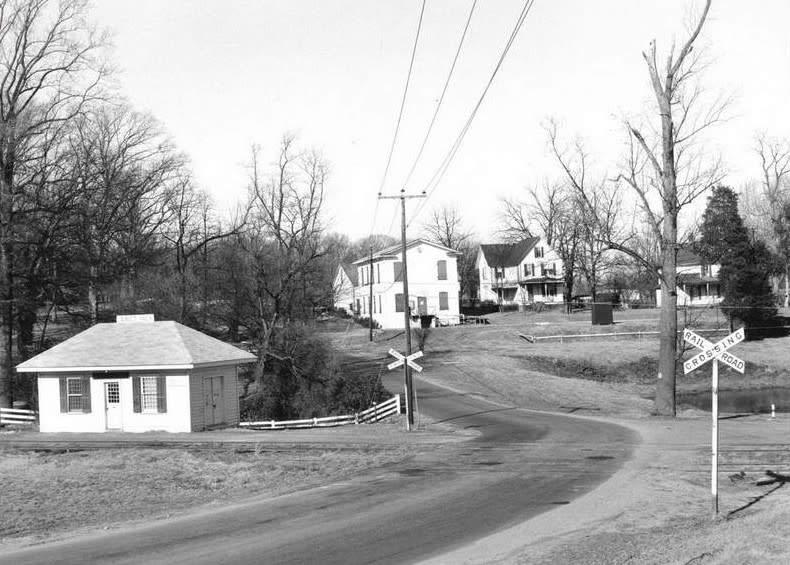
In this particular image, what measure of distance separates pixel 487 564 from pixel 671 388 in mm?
25758

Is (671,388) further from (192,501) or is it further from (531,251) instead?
(531,251)

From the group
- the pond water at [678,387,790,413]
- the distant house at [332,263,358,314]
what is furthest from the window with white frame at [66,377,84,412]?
the distant house at [332,263,358,314]

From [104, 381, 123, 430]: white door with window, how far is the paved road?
1539cm

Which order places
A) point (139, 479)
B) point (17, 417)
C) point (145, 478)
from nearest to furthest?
point (139, 479) → point (145, 478) → point (17, 417)

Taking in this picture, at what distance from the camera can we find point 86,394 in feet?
118

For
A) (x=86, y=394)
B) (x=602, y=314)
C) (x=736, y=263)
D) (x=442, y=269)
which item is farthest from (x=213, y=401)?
(x=442, y=269)

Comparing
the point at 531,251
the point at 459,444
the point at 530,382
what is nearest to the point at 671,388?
the point at 459,444

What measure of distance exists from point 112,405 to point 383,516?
2214 centimetres

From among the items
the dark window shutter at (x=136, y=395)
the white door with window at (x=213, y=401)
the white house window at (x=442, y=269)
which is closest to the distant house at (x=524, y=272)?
the white house window at (x=442, y=269)

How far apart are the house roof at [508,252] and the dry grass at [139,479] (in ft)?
265

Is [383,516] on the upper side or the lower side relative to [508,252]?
lower

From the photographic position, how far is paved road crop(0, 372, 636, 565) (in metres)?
13.8

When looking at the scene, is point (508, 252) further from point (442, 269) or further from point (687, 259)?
point (442, 269)

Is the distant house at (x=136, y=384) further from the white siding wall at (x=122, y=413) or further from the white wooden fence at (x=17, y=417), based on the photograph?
the white wooden fence at (x=17, y=417)
